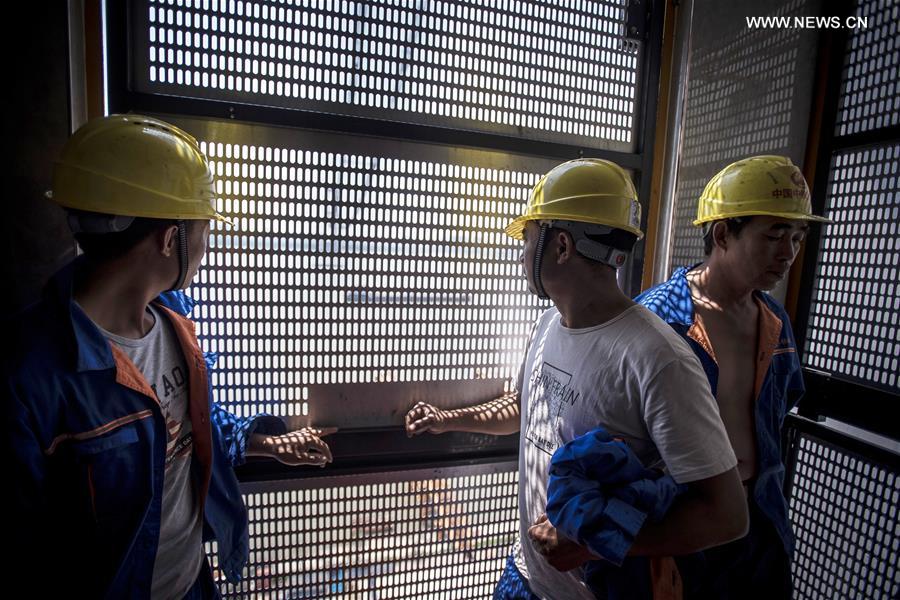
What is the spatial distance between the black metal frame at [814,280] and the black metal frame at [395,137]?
823mm

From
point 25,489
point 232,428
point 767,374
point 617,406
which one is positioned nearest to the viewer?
point 25,489

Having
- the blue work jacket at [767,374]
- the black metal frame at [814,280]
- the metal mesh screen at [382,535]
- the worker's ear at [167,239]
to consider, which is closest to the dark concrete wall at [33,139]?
the worker's ear at [167,239]

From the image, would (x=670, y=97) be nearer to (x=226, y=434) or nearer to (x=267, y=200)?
(x=267, y=200)

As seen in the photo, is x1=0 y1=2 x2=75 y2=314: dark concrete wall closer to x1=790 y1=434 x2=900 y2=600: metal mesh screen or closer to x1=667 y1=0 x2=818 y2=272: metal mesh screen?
x1=667 y1=0 x2=818 y2=272: metal mesh screen

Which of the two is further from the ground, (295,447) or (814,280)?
(814,280)

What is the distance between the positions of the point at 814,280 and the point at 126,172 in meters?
2.82

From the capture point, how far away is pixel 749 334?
6.52 ft

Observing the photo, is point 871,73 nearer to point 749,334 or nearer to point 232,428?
point 749,334

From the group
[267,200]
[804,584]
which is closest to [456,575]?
[804,584]

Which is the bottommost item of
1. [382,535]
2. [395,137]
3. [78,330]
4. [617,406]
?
[382,535]

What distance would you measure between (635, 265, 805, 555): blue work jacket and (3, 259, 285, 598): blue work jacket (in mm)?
1829

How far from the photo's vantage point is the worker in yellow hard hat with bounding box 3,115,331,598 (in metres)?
1.05

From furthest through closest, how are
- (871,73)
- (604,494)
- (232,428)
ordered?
(871,73) < (232,428) < (604,494)

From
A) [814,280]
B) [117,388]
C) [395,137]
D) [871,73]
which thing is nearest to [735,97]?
[871,73]
